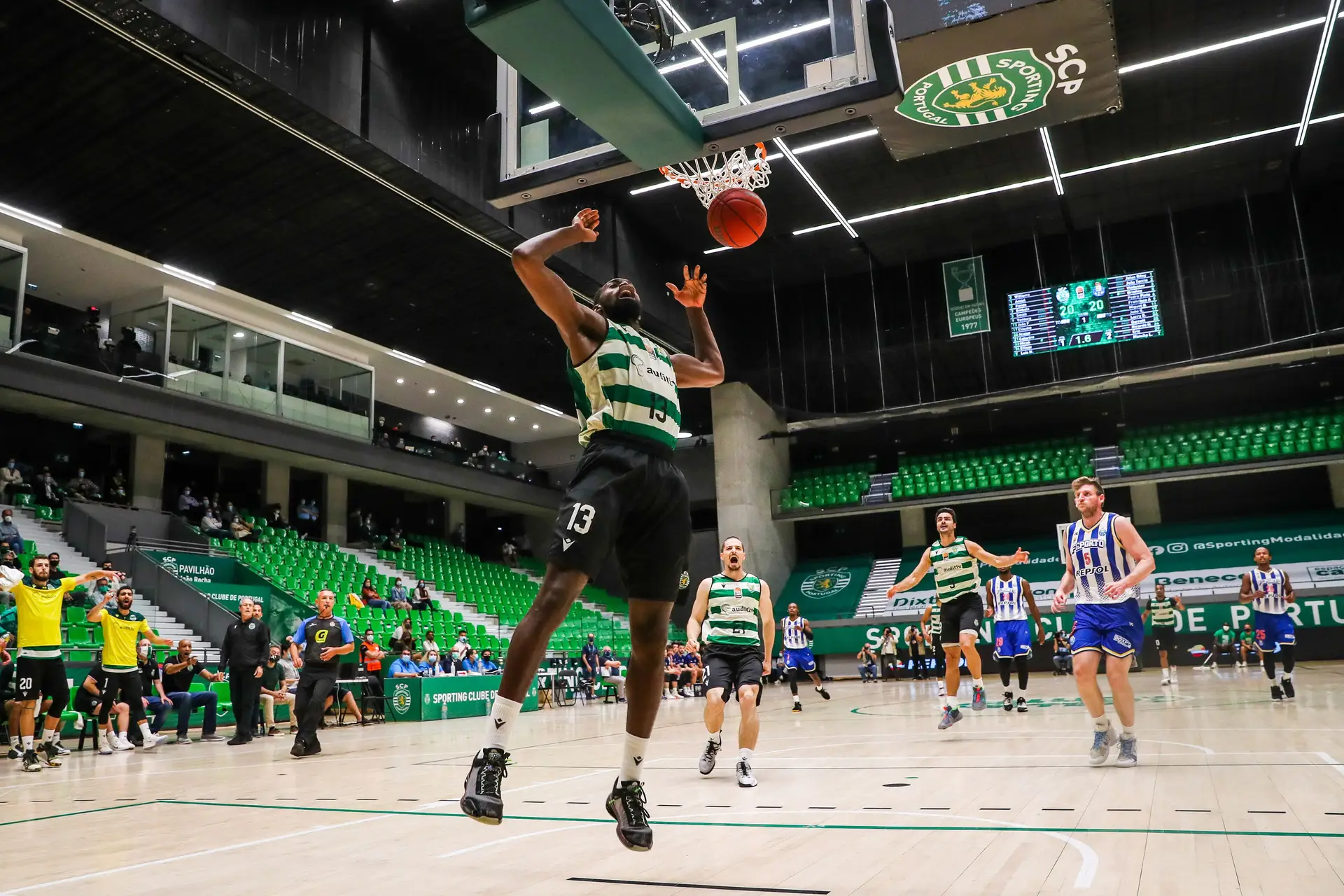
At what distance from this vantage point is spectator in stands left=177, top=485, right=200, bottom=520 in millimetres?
22578

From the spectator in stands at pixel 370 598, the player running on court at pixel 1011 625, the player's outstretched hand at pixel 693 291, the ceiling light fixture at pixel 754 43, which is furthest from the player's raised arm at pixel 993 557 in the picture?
the spectator in stands at pixel 370 598

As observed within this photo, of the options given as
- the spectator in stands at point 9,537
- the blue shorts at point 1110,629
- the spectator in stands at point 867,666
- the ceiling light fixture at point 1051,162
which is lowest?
the spectator in stands at point 867,666

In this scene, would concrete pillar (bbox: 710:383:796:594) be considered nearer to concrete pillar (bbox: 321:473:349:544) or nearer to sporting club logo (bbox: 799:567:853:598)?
sporting club logo (bbox: 799:567:853:598)

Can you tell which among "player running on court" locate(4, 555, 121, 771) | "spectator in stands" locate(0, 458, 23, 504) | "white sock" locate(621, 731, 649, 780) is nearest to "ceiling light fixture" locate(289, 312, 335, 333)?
"spectator in stands" locate(0, 458, 23, 504)

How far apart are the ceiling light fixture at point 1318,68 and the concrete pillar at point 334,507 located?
2458cm

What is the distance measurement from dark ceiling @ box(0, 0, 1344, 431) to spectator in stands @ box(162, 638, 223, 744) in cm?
700

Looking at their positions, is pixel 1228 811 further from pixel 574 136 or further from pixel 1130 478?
pixel 1130 478

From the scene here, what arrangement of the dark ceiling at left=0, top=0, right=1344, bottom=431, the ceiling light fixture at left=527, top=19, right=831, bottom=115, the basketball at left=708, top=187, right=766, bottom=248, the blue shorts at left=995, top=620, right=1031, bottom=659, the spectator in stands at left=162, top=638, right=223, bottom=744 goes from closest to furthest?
the ceiling light fixture at left=527, top=19, right=831, bottom=115 → the basketball at left=708, top=187, right=766, bottom=248 → the dark ceiling at left=0, top=0, right=1344, bottom=431 → the blue shorts at left=995, top=620, right=1031, bottom=659 → the spectator in stands at left=162, top=638, right=223, bottom=744

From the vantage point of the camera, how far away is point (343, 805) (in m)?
5.64

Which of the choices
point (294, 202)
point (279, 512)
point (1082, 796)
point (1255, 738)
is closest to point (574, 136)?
point (1082, 796)

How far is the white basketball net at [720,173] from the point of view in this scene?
910 cm

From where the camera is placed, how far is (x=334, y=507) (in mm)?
27516

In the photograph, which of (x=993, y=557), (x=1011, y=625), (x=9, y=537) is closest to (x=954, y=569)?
(x=993, y=557)

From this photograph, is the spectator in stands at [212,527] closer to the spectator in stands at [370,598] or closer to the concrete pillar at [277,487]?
the concrete pillar at [277,487]
